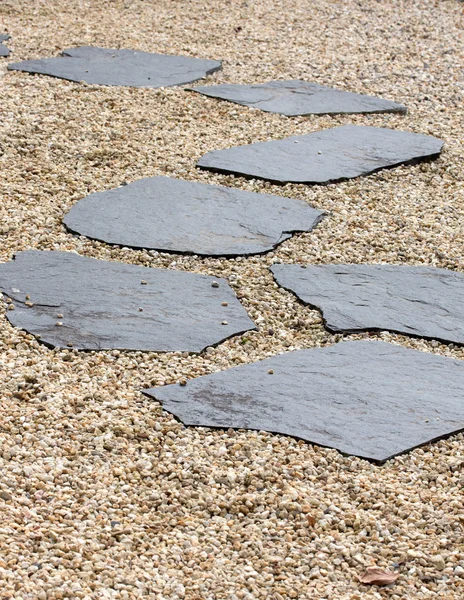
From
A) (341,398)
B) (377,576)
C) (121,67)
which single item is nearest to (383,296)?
(341,398)

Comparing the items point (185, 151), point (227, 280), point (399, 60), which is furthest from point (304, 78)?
point (227, 280)

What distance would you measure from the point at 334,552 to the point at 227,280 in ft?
4.44

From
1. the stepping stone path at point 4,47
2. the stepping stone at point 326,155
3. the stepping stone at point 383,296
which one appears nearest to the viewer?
the stepping stone at point 383,296

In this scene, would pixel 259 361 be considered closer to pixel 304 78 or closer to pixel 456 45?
pixel 304 78

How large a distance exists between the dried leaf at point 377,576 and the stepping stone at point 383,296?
41.8 inches

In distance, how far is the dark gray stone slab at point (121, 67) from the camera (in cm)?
519

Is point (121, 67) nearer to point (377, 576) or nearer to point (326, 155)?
point (326, 155)

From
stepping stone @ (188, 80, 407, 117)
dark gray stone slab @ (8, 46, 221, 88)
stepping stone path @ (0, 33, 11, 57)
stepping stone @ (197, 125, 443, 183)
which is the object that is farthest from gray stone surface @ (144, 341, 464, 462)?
stepping stone path @ (0, 33, 11, 57)

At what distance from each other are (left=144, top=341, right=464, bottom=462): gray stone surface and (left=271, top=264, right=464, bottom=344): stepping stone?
17 centimetres

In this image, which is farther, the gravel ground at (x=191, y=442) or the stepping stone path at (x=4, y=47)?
the stepping stone path at (x=4, y=47)

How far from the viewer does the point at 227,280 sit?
3.20 meters

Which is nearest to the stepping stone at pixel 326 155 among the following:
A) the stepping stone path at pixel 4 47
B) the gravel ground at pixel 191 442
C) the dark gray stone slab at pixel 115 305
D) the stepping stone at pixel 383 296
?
the gravel ground at pixel 191 442

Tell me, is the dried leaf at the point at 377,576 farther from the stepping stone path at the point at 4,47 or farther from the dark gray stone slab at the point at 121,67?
the stepping stone path at the point at 4,47

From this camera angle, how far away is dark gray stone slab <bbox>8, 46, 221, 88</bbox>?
519 centimetres
